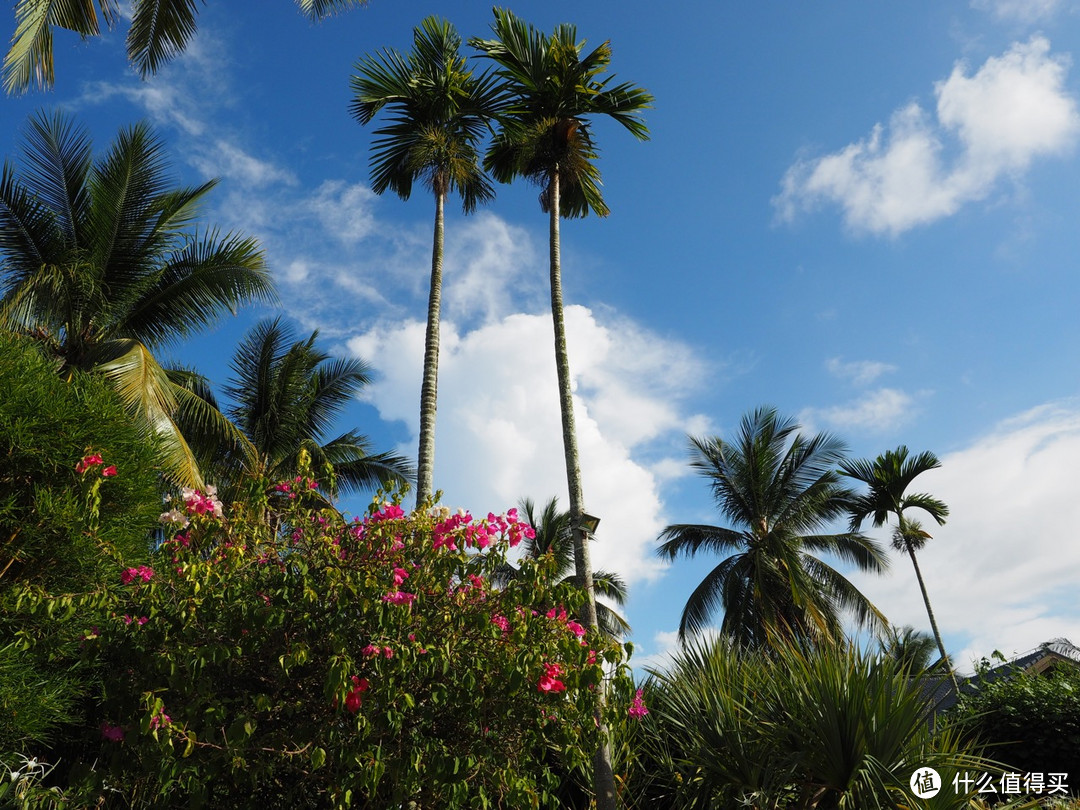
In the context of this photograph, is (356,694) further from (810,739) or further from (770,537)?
(770,537)

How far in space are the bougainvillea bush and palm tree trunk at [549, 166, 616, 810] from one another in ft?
2.81

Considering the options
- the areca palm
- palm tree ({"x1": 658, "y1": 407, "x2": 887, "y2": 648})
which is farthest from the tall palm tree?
palm tree ({"x1": 658, "y1": 407, "x2": 887, "y2": 648})

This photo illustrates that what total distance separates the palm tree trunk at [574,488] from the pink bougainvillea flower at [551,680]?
0.66 metres

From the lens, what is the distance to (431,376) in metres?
10.2

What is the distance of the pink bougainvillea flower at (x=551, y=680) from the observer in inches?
199

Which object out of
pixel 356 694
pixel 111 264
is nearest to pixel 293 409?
pixel 111 264

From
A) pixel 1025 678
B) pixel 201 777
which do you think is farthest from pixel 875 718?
pixel 1025 678

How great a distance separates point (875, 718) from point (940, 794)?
0.66 meters

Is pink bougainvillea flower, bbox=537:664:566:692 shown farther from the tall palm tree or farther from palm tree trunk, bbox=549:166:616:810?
the tall palm tree

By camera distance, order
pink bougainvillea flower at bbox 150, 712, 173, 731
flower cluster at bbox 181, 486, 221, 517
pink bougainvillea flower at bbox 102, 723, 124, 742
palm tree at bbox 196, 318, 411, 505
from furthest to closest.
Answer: palm tree at bbox 196, 318, 411, 505, flower cluster at bbox 181, 486, 221, 517, pink bougainvillea flower at bbox 102, 723, 124, 742, pink bougainvillea flower at bbox 150, 712, 173, 731

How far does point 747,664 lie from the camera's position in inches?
274

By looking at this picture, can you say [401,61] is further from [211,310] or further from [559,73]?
[211,310]

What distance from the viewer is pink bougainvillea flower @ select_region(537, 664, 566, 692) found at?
504 centimetres

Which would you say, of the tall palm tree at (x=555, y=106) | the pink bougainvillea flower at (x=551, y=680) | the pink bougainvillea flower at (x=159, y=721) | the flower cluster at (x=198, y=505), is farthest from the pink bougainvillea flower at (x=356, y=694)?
the tall palm tree at (x=555, y=106)
